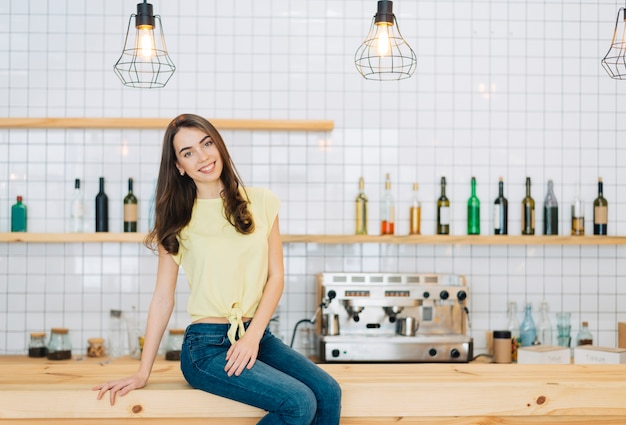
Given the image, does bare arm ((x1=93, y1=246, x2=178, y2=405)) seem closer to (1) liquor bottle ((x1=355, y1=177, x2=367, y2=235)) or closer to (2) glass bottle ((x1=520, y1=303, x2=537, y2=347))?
(1) liquor bottle ((x1=355, y1=177, x2=367, y2=235))

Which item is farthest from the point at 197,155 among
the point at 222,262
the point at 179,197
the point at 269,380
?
the point at 269,380

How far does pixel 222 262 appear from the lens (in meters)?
2.23

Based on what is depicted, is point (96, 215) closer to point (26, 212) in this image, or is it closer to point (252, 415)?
point (26, 212)

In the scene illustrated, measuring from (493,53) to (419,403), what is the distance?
2337 mm

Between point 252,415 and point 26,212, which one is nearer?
point 252,415

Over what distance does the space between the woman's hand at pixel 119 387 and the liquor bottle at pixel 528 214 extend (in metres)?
2.38

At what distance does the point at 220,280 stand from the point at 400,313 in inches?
66.1

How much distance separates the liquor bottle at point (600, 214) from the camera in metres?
3.96

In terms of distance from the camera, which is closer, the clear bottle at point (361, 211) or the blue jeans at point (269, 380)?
the blue jeans at point (269, 380)

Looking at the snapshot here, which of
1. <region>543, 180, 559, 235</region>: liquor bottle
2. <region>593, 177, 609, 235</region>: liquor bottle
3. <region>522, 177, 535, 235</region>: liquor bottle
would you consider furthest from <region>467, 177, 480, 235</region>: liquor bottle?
<region>593, 177, 609, 235</region>: liquor bottle

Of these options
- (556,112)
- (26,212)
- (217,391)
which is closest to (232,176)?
(217,391)

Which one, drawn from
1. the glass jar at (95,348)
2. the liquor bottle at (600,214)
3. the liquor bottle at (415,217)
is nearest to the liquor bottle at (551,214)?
the liquor bottle at (600,214)

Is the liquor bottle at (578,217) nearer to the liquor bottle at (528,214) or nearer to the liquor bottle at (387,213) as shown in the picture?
the liquor bottle at (528,214)

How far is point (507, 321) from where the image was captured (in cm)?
399
